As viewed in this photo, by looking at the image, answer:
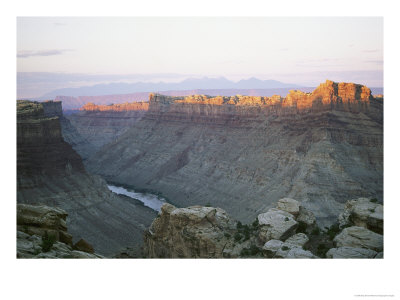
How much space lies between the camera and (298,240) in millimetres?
19297

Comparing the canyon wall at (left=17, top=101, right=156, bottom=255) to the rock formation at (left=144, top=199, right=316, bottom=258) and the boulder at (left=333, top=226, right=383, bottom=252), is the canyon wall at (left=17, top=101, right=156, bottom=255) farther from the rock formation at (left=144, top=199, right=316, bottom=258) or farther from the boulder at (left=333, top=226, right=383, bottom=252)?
the boulder at (left=333, top=226, right=383, bottom=252)

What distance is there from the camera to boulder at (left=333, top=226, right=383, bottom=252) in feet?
59.8

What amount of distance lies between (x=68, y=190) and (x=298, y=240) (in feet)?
84.8

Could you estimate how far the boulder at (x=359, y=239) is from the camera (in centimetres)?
1822

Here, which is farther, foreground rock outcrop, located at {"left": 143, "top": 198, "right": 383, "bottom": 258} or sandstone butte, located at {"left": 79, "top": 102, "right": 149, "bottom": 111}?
sandstone butte, located at {"left": 79, "top": 102, "right": 149, "bottom": 111}

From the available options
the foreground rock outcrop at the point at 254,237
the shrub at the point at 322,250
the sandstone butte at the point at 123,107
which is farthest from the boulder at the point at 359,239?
the sandstone butte at the point at 123,107

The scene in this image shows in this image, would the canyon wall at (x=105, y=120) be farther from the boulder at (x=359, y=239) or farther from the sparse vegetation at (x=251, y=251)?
the boulder at (x=359, y=239)

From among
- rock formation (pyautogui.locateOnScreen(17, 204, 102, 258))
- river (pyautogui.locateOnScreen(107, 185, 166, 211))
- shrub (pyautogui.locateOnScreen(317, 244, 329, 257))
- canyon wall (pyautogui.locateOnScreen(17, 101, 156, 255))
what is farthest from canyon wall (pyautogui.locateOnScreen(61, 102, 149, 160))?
shrub (pyautogui.locateOnScreen(317, 244, 329, 257))

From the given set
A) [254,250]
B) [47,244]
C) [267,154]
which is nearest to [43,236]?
[47,244]

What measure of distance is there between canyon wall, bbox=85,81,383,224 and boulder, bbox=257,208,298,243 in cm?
1729

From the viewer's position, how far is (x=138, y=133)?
275 feet

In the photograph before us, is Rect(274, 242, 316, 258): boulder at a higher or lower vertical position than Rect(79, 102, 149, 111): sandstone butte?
lower
